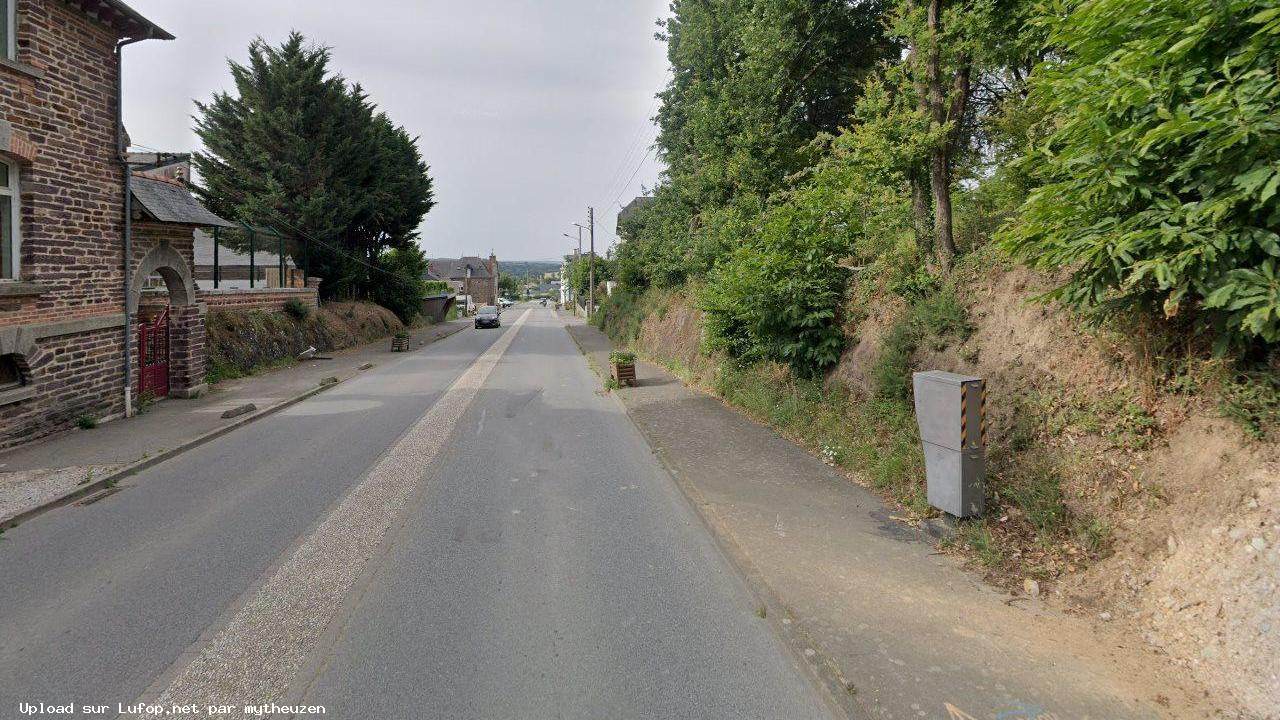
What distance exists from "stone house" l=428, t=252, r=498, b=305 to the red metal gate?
3973 inches

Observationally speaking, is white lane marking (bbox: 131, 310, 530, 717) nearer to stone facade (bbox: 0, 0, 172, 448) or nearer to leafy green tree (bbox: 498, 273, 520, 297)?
stone facade (bbox: 0, 0, 172, 448)

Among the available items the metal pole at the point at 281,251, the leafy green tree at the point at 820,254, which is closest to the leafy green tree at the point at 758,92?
the leafy green tree at the point at 820,254

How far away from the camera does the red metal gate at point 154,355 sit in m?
13.3

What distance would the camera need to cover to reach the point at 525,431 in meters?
11.6

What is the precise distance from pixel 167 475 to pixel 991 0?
1207 cm

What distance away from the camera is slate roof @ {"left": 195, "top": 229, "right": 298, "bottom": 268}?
85.6 ft

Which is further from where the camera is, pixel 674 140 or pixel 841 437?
pixel 674 140

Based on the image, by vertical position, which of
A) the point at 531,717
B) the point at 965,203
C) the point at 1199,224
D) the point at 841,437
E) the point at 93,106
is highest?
the point at 93,106

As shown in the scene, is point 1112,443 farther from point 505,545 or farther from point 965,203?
point 965,203

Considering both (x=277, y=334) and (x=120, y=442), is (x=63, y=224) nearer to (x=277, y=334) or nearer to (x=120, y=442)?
(x=120, y=442)

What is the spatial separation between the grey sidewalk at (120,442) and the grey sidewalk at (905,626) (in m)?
7.41

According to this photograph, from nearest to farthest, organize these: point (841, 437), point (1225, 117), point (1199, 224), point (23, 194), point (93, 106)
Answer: point (1225, 117)
point (1199, 224)
point (841, 437)
point (23, 194)
point (93, 106)

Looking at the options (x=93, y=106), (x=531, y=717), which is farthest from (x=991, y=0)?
(x=93, y=106)

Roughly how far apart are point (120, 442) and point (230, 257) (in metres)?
20.8
